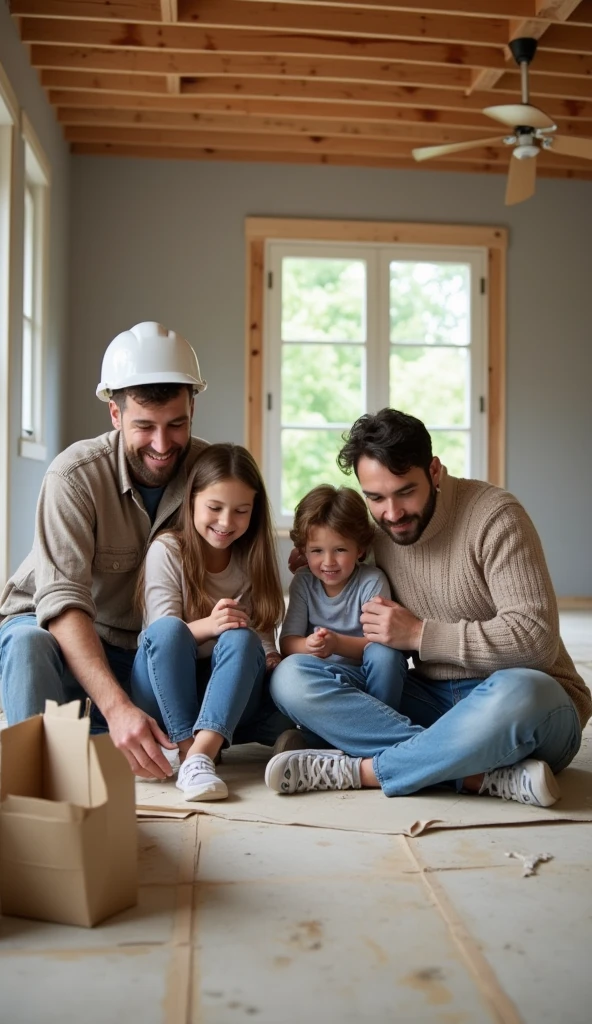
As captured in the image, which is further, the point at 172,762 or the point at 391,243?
the point at 391,243

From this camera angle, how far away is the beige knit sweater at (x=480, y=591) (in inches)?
77.7

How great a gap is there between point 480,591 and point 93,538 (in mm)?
889

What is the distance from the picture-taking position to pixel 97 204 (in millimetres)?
6441

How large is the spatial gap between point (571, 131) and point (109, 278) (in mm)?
3145

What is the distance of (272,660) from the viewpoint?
7.41 ft

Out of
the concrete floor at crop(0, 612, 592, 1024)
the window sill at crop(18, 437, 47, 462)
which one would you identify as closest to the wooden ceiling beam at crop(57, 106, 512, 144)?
the window sill at crop(18, 437, 47, 462)

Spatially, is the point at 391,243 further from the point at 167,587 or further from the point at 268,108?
the point at 167,587

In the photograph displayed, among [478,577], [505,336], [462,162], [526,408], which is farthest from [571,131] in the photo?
[478,577]

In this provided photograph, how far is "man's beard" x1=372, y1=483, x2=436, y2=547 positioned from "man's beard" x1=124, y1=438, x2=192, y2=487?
20.8 inches

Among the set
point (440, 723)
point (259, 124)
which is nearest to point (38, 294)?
point (259, 124)

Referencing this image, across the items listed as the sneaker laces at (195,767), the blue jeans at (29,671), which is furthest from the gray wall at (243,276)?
the sneaker laces at (195,767)

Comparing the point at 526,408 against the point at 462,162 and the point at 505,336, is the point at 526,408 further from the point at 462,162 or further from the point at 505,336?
the point at 462,162

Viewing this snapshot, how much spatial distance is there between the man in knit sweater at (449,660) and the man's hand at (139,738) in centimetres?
26

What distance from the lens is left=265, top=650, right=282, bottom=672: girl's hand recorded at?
2248 millimetres
